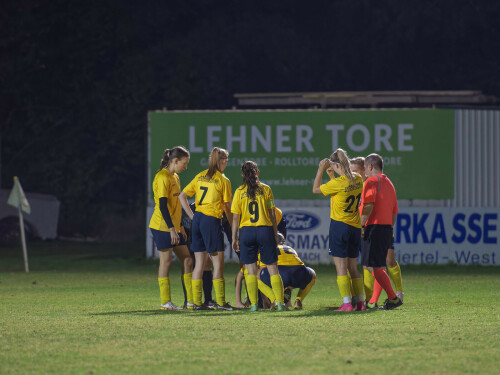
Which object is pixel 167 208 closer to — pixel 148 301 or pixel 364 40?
pixel 148 301

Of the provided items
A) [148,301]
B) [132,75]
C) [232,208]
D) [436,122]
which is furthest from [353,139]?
[132,75]

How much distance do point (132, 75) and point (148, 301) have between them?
106 ft

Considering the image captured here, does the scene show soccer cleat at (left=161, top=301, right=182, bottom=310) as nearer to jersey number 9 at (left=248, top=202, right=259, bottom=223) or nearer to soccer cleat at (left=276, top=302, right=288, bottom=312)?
soccer cleat at (left=276, top=302, right=288, bottom=312)

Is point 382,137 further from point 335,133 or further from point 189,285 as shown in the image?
point 189,285

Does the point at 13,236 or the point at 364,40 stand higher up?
the point at 364,40

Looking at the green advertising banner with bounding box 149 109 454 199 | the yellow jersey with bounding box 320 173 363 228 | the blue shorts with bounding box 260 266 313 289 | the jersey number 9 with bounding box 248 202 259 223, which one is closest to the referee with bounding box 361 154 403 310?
the yellow jersey with bounding box 320 173 363 228

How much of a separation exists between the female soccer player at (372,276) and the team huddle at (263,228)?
14 millimetres

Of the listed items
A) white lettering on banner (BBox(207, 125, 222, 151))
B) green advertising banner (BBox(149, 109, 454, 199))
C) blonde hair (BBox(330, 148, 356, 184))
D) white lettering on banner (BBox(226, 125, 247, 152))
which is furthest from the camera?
white lettering on banner (BBox(207, 125, 222, 151))

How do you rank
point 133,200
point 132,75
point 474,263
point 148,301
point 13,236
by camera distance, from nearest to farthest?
1. point 148,301
2. point 474,263
3. point 13,236
4. point 132,75
5. point 133,200

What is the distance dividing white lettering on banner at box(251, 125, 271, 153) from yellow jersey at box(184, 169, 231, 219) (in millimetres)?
13425

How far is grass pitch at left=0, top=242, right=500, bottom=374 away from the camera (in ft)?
31.0

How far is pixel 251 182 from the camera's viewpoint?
1391 centimetres

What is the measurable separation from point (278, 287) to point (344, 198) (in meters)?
1.32

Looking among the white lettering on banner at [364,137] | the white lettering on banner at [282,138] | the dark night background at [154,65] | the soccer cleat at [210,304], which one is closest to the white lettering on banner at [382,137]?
the white lettering on banner at [364,137]
